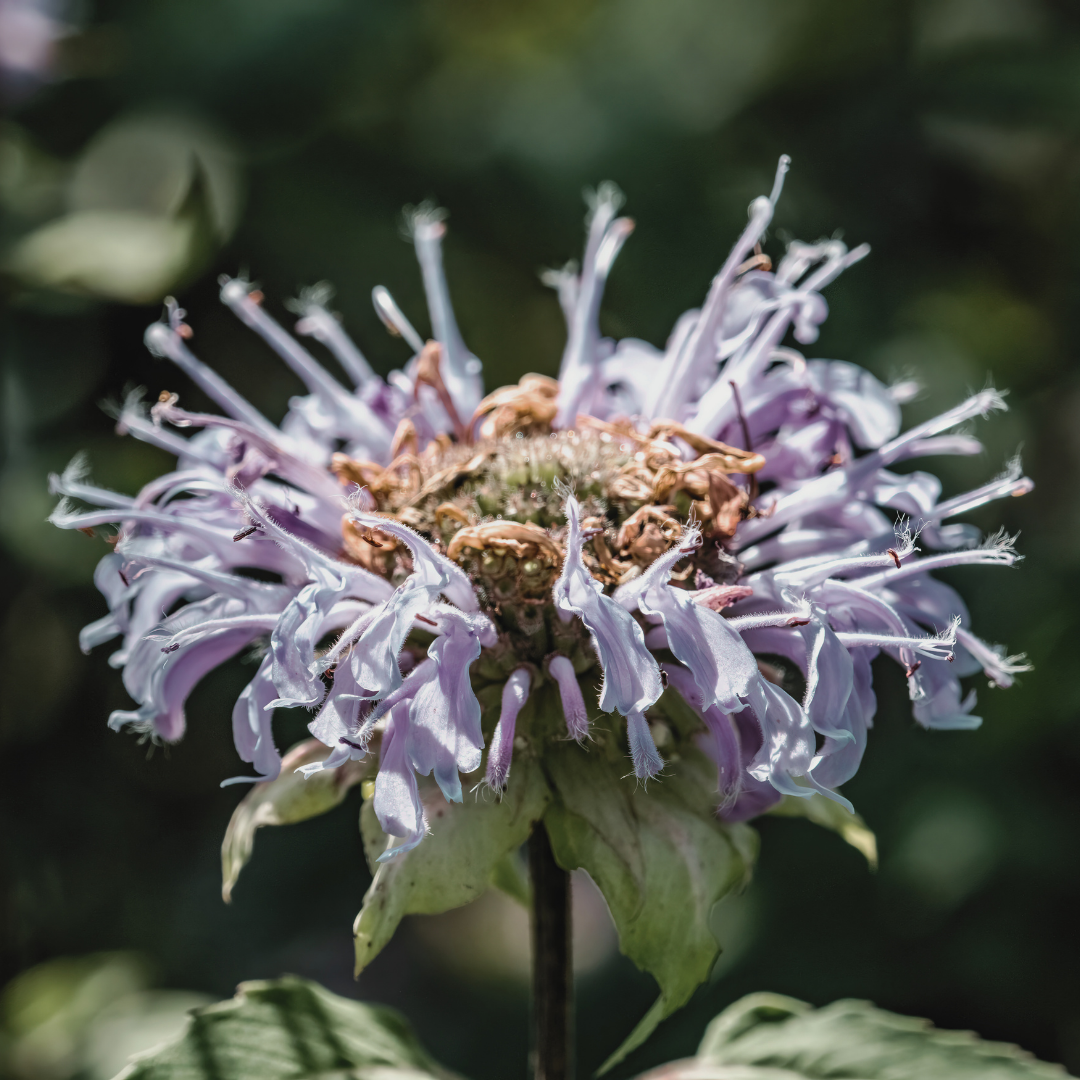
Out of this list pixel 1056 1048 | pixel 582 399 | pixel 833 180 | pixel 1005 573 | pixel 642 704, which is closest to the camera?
pixel 642 704

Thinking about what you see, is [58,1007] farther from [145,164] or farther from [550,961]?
[145,164]

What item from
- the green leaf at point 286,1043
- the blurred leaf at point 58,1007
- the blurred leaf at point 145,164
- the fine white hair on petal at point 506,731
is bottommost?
the blurred leaf at point 58,1007

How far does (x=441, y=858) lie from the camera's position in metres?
0.94

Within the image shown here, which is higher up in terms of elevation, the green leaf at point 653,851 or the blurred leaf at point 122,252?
the blurred leaf at point 122,252

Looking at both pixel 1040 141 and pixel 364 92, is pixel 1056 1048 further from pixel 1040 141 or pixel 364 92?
pixel 364 92

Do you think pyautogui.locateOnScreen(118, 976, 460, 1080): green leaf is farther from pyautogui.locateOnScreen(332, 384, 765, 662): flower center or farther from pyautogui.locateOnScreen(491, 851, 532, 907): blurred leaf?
pyautogui.locateOnScreen(332, 384, 765, 662): flower center

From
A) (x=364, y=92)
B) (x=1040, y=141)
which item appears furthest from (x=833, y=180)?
(x=364, y=92)

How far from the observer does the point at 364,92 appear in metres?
2.71

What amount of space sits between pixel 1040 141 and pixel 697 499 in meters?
1.98

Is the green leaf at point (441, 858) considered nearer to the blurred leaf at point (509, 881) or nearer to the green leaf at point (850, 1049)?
the blurred leaf at point (509, 881)

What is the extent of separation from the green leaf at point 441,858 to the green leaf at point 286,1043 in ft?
0.65

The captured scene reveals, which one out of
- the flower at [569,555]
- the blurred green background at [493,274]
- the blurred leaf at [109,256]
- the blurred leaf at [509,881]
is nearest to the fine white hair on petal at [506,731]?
the flower at [569,555]

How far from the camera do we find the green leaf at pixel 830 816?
107 centimetres

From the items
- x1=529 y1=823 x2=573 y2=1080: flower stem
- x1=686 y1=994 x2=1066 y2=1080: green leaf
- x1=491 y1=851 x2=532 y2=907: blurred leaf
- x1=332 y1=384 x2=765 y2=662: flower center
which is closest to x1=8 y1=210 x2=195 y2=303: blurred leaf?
x1=332 y1=384 x2=765 y2=662: flower center
